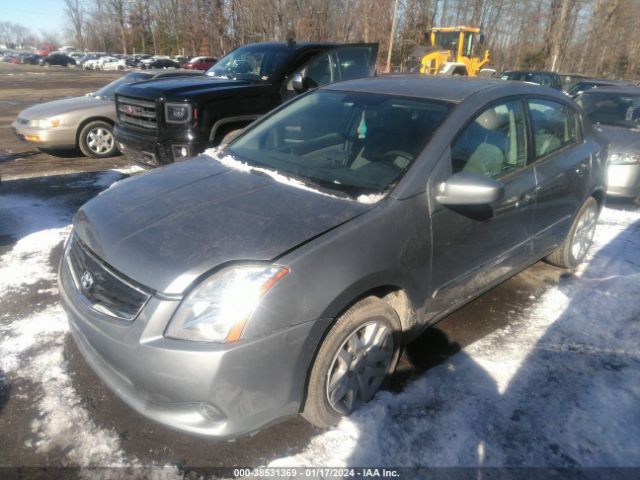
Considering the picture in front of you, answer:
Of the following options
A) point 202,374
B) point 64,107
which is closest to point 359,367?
point 202,374

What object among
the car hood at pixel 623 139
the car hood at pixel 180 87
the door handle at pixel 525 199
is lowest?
the car hood at pixel 623 139

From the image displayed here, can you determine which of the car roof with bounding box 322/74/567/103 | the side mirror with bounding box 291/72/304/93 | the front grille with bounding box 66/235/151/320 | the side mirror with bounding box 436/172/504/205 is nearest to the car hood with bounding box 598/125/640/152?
the car roof with bounding box 322/74/567/103

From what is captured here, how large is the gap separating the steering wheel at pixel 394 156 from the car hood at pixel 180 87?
361 centimetres

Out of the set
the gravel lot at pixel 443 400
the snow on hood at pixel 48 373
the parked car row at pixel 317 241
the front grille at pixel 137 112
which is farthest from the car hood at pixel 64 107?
the parked car row at pixel 317 241

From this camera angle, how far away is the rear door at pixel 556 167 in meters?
3.34

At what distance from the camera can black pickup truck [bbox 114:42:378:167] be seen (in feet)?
18.1

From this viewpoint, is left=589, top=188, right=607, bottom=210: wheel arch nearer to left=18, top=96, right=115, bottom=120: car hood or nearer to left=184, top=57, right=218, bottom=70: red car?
left=18, top=96, right=115, bottom=120: car hood

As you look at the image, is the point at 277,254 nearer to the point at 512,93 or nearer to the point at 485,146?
the point at 485,146

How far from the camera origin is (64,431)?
93.0 inches

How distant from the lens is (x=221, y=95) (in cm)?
568

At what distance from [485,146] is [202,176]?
181cm

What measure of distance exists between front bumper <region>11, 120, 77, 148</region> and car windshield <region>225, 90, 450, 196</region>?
5993 millimetres

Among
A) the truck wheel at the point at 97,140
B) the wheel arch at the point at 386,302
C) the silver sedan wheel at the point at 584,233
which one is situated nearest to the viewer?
the wheel arch at the point at 386,302

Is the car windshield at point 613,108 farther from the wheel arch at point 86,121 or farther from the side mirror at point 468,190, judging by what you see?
the wheel arch at point 86,121
